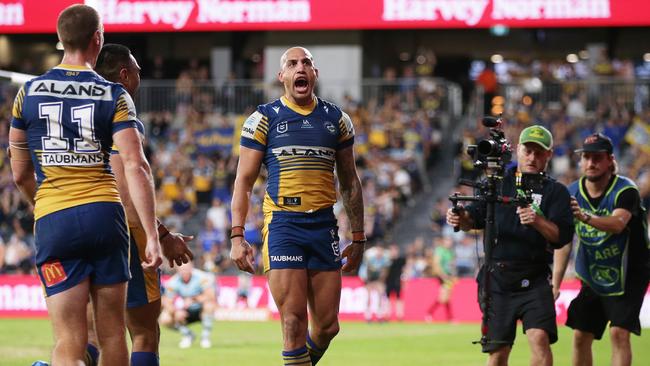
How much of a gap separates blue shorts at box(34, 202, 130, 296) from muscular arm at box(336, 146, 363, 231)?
277 cm

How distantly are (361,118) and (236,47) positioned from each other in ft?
24.5

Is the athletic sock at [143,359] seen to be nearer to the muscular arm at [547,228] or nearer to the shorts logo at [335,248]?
the shorts logo at [335,248]

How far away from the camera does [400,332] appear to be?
21016mm

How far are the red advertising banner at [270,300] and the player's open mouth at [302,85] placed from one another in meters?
15.3

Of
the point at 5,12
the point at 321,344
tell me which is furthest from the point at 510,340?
the point at 5,12

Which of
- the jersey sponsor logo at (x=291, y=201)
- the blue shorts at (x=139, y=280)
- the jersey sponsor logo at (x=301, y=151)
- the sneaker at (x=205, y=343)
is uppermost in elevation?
the jersey sponsor logo at (x=301, y=151)

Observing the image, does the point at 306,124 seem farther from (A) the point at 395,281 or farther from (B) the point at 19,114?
(A) the point at 395,281

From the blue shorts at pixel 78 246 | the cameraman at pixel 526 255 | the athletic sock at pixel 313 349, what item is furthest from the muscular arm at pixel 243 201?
the blue shorts at pixel 78 246

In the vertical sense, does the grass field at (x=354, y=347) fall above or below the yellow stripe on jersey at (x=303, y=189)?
below

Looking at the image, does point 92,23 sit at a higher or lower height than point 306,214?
higher

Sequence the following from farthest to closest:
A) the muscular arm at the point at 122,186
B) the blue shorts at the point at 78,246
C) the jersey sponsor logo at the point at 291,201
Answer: the jersey sponsor logo at the point at 291,201
the muscular arm at the point at 122,186
the blue shorts at the point at 78,246

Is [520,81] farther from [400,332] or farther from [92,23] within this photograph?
[92,23]

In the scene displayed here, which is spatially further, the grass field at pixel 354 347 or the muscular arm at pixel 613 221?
the grass field at pixel 354 347

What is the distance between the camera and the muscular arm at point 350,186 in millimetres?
9109
